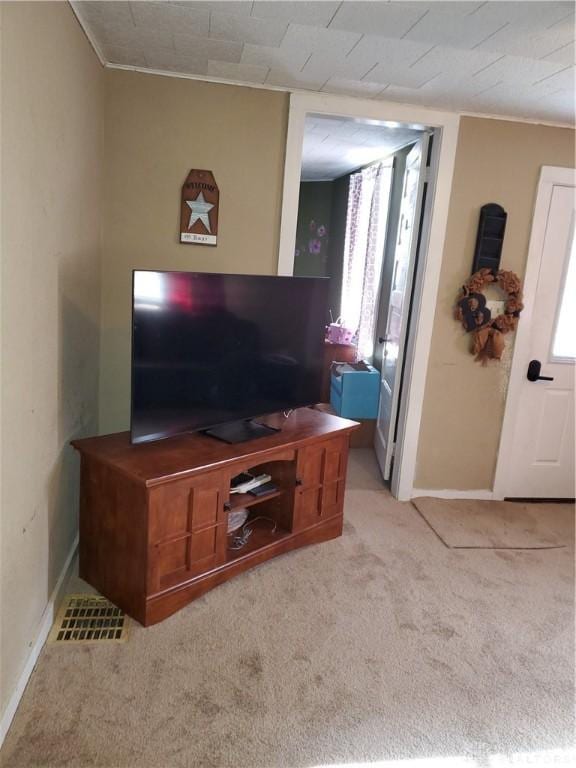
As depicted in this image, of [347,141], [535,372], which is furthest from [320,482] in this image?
[347,141]

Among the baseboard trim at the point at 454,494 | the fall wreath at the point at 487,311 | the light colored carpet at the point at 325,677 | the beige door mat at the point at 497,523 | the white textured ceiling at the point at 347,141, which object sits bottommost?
the light colored carpet at the point at 325,677

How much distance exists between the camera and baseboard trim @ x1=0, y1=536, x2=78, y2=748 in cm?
167

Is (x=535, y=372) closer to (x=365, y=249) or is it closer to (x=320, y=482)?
(x=320, y=482)

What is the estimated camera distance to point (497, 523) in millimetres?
3334

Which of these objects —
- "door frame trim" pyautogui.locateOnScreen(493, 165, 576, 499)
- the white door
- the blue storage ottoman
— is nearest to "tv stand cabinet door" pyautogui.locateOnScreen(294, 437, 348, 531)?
the white door

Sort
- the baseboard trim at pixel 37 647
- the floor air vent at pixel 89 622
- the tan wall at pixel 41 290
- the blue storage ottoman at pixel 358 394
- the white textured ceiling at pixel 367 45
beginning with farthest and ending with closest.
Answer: the blue storage ottoman at pixel 358 394, the floor air vent at pixel 89 622, the white textured ceiling at pixel 367 45, the baseboard trim at pixel 37 647, the tan wall at pixel 41 290

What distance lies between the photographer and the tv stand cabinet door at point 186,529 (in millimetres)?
2131

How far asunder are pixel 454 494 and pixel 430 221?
167 cm

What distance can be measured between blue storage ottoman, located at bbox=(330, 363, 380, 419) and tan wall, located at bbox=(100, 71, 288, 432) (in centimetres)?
159

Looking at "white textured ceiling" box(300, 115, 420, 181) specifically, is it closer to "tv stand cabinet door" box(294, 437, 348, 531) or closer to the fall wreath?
the fall wreath

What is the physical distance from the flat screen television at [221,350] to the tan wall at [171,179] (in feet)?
1.70

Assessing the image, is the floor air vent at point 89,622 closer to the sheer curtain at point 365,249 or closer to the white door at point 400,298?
the white door at point 400,298

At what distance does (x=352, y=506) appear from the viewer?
341 cm

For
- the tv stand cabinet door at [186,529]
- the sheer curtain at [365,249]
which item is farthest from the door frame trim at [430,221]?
the sheer curtain at [365,249]
